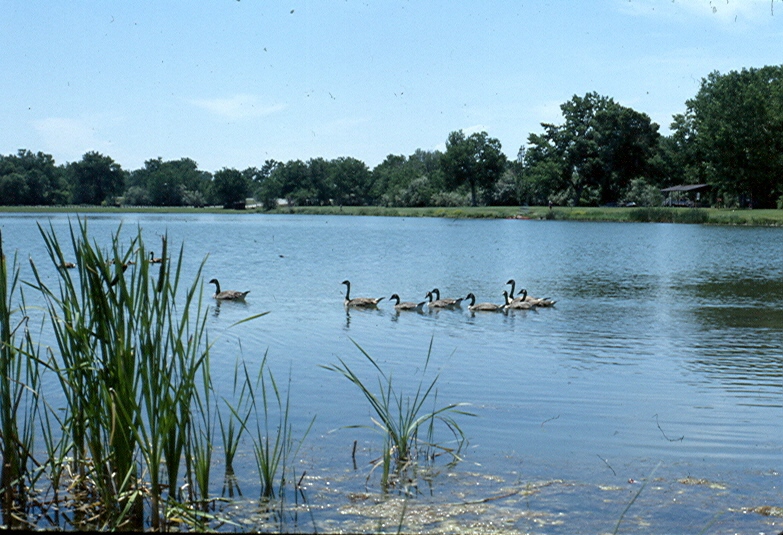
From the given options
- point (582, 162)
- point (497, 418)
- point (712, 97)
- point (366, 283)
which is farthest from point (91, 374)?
Result: point (582, 162)

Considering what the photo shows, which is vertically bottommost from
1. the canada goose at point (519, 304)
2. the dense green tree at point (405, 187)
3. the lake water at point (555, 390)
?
the lake water at point (555, 390)

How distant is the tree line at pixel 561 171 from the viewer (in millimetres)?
71000

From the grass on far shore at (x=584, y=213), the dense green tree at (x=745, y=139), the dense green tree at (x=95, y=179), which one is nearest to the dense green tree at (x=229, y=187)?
the grass on far shore at (x=584, y=213)

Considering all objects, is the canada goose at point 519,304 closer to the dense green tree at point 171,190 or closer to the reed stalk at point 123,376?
the reed stalk at point 123,376

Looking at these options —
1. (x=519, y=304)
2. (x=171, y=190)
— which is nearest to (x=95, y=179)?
(x=171, y=190)

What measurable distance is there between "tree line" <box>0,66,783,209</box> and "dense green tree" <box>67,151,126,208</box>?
0.15 m

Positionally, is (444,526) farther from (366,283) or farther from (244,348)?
(366,283)

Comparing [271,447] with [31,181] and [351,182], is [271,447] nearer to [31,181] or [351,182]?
[31,181]

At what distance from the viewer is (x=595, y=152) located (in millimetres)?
89062

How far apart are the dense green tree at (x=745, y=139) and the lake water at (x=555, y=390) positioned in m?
49.0

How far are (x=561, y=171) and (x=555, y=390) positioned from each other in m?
81.3

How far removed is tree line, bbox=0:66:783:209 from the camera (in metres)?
71.0

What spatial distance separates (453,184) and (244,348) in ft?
321

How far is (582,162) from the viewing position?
89938mm
